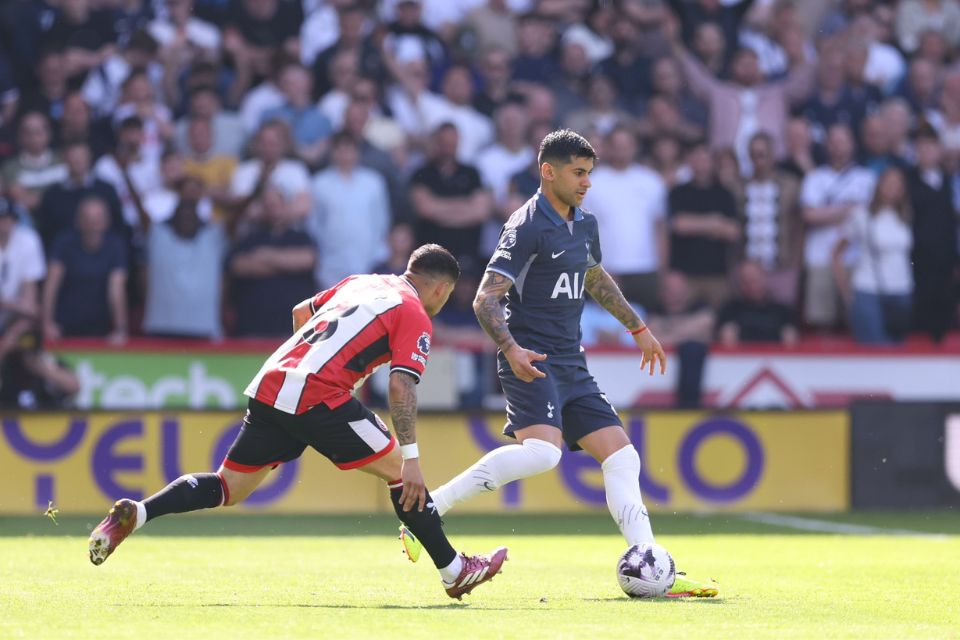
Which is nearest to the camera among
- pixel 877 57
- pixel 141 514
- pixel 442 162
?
pixel 141 514

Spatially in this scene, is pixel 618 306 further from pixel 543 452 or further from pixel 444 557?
pixel 444 557

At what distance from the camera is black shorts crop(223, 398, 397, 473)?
7.72 meters

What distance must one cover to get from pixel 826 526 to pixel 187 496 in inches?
269

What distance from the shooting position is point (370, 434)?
25.5 feet

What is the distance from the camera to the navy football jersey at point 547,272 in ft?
27.0

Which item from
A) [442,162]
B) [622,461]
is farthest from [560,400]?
[442,162]

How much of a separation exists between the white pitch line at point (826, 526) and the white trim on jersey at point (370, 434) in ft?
18.9

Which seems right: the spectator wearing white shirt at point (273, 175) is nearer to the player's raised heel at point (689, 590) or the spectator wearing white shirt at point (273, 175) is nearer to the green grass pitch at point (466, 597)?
the green grass pitch at point (466, 597)

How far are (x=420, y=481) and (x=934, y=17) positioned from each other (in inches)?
545

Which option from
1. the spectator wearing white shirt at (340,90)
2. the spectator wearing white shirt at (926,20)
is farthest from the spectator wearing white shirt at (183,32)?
the spectator wearing white shirt at (926,20)

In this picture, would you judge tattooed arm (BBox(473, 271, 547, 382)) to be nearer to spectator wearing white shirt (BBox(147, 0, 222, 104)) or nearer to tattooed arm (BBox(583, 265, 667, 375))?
tattooed arm (BBox(583, 265, 667, 375))

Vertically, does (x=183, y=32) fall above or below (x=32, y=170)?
above

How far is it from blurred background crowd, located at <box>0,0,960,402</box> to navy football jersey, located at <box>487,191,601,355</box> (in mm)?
6742

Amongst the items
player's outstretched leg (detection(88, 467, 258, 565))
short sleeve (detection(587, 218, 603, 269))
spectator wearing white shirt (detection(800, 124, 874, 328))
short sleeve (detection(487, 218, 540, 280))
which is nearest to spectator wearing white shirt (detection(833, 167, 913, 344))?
spectator wearing white shirt (detection(800, 124, 874, 328))
